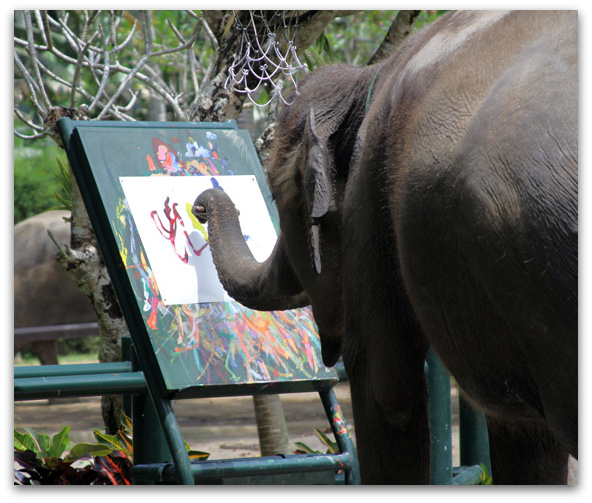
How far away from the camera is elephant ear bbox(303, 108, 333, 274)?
199 centimetres

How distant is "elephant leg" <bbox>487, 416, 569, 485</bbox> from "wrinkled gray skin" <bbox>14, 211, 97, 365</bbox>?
7915 mm

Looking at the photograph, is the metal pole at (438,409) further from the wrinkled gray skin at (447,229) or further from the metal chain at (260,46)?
the metal chain at (260,46)

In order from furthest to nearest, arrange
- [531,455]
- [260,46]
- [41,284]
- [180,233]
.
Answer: [41,284], [260,46], [180,233], [531,455]

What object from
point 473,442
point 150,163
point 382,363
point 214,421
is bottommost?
point 214,421

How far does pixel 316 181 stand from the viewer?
2002 millimetres

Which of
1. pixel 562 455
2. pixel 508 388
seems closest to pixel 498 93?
pixel 508 388

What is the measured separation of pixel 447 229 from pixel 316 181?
454 millimetres

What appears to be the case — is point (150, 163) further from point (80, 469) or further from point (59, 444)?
point (59, 444)

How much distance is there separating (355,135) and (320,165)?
171mm

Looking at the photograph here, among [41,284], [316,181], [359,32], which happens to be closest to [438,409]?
[316,181]

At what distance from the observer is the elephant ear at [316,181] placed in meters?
1.99

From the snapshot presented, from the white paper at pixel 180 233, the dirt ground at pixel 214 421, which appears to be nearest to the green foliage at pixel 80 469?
the white paper at pixel 180 233

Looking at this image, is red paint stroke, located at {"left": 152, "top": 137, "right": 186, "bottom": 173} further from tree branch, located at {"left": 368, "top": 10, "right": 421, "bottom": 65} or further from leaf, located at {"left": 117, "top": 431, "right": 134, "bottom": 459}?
tree branch, located at {"left": 368, "top": 10, "right": 421, "bottom": 65}

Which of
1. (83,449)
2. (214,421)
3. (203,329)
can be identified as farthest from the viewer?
(214,421)
